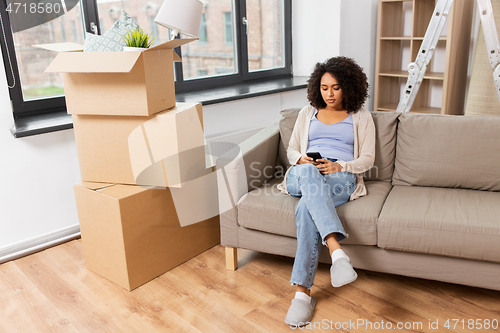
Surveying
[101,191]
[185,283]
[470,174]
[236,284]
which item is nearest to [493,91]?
[470,174]

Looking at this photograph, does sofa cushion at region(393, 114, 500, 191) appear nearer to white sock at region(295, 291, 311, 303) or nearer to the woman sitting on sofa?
the woman sitting on sofa

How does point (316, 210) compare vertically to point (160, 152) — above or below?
below

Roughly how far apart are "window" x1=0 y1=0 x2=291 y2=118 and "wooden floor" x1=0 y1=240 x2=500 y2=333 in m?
0.99

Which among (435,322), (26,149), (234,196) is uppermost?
(26,149)

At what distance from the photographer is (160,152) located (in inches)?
74.2

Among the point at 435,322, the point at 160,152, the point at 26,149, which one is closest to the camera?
the point at 435,322

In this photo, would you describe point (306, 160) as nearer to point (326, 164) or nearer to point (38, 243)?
point (326, 164)

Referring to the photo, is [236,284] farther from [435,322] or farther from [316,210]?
[435,322]

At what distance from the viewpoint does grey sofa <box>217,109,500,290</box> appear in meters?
1.66

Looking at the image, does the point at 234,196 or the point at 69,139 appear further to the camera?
the point at 69,139

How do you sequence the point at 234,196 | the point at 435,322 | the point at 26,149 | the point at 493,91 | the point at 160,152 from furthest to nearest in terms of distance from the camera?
the point at 493,91 → the point at 26,149 → the point at 234,196 → the point at 160,152 → the point at 435,322

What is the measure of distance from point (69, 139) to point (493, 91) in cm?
265

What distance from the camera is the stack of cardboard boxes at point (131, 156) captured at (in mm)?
1794

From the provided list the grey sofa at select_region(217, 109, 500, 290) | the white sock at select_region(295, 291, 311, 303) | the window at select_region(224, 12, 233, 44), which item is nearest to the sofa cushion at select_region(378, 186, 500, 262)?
the grey sofa at select_region(217, 109, 500, 290)
